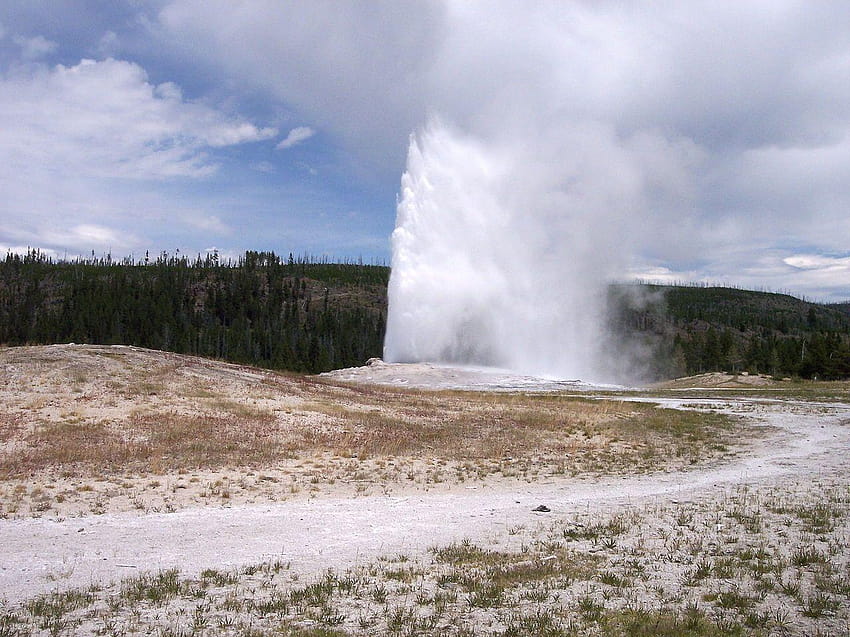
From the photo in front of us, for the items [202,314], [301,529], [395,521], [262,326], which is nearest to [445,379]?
[395,521]

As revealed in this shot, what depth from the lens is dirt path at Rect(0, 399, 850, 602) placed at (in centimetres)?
898

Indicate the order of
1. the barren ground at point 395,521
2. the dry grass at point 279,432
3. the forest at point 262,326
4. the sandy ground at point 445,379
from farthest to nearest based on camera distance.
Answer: the forest at point 262,326
the sandy ground at point 445,379
the dry grass at point 279,432
the barren ground at point 395,521

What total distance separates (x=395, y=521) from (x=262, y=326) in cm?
13206

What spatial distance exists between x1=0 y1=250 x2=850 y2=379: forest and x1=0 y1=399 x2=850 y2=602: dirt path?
73.3m

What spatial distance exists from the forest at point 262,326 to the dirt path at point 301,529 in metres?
73.3

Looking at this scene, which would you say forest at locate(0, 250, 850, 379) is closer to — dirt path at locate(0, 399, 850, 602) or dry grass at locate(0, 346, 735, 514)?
dry grass at locate(0, 346, 735, 514)

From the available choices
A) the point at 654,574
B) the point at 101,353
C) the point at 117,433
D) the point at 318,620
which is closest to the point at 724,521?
the point at 654,574

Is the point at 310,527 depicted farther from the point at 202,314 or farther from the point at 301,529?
the point at 202,314

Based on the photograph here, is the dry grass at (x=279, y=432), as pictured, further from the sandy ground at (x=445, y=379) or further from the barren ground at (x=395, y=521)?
the sandy ground at (x=445, y=379)

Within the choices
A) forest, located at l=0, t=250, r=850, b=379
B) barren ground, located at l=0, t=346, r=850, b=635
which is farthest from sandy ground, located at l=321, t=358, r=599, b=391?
forest, located at l=0, t=250, r=850, b=379

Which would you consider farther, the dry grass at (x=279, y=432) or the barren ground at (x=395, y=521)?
the dry grass at (x=279, y=432)

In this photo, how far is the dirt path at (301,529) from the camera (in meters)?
8.98

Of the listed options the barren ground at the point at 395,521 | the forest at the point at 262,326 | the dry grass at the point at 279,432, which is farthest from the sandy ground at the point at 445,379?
the forest at the point at 262,326

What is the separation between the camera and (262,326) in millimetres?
139000
